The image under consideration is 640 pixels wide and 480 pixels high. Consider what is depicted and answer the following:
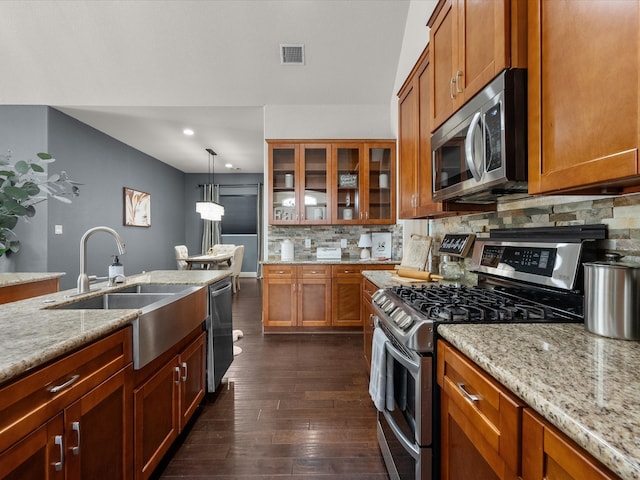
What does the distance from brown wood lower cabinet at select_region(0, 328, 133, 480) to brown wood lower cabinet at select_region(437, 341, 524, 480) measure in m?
1.16

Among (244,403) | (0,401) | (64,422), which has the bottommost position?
(244,403)

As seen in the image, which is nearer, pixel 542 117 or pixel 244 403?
pixel 542 117

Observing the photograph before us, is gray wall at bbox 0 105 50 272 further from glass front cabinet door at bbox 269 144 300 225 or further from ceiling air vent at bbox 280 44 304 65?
ceiling air vent at bbox 280 44 304 65

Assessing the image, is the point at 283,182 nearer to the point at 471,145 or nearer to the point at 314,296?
the point at 314,296

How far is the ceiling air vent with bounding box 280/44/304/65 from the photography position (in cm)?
357

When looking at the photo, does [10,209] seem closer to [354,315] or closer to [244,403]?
[244,403]

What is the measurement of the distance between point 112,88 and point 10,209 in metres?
2.89

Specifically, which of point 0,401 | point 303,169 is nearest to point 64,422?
point 0,401

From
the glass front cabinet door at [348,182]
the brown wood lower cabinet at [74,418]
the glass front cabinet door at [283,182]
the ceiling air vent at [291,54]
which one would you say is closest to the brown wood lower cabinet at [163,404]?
the brown wood lower cabinet at [74,418]

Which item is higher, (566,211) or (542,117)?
(542,117)

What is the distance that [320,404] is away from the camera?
2.21m

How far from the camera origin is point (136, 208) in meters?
6.19

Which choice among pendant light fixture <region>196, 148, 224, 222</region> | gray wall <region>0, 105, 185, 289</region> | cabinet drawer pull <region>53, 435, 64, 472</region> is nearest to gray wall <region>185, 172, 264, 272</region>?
gray wall <region>0, 105, 185, 289</region>

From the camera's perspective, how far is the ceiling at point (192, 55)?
3266 millimetres
